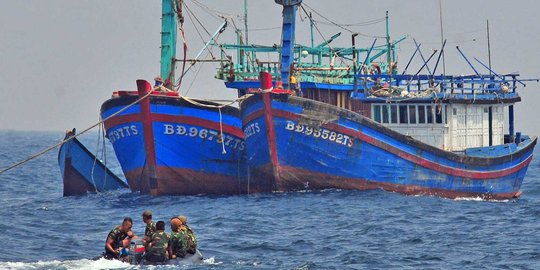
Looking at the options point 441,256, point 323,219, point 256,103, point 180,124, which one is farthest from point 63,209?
point 441,256

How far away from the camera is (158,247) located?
26.1 meters

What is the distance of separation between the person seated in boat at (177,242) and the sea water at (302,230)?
57 cm

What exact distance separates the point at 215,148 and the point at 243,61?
1065cm

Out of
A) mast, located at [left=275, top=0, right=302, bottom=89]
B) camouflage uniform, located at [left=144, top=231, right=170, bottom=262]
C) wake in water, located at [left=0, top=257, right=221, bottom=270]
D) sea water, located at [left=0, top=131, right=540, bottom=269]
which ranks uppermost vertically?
mast, located at [left=275, top=0, right=302, bottom=89]

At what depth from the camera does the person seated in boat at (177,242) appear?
26.3 m

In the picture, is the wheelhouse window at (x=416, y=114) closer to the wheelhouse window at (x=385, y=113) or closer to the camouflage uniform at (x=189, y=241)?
the wheelhouse window at (x=385, y=113)

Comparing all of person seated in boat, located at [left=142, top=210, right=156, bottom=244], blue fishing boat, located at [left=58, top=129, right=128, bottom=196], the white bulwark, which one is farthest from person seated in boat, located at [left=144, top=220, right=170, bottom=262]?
blue fishing boat, located at [left=58, top=129, right=128, bottom=196]

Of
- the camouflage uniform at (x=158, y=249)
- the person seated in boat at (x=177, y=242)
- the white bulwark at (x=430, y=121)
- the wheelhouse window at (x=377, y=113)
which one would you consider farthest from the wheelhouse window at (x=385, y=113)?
the camouflage uniform at (x=158, y=249)

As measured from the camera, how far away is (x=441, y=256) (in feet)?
90.4

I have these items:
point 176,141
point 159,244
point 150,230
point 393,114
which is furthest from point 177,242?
point 393,114

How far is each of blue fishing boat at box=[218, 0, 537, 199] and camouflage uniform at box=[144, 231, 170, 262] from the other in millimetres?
13419

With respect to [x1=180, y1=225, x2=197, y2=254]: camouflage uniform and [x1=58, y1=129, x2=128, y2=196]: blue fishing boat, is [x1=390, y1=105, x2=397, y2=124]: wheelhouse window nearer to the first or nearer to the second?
[x1=58, y1=129, x2=128, y2=196]: blue fishing boat

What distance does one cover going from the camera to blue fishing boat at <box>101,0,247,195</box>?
41.0m

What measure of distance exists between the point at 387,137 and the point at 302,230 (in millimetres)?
8480
